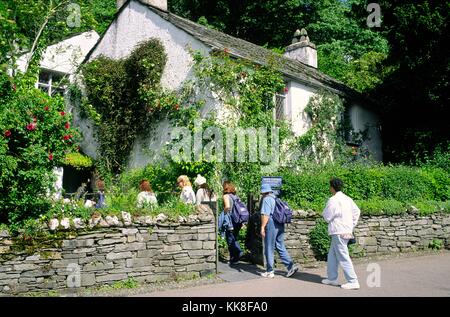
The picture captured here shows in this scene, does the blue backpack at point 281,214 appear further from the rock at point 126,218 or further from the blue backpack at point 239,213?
the rock at point 126,218

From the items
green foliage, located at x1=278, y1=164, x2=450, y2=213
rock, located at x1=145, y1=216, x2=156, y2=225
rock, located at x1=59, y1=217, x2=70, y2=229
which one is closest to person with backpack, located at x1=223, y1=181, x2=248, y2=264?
green foliage, located at x1=278, y1=164, x2=450, y2=213

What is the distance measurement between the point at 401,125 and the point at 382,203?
8.69 meters

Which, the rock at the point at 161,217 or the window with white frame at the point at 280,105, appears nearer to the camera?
the rock at the point at 161,217

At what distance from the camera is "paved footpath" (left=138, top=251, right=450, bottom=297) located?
7406 mm

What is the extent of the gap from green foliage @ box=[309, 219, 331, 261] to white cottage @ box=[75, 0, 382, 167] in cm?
668

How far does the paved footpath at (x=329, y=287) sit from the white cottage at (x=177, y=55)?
7.63 metres

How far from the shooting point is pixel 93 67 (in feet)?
56.3

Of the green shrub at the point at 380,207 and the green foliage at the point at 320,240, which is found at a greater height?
the green shrub at the point at 380,207

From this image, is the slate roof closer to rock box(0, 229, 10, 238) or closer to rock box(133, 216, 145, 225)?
rock box(133, 216, 145, 225)

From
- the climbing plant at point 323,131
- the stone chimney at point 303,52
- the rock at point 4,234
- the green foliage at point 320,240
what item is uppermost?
the stone chimney at point 303,52

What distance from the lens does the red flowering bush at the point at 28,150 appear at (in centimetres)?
739

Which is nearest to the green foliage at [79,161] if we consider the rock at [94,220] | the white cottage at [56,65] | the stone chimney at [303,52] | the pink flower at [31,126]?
the white cottage at [56,65]
